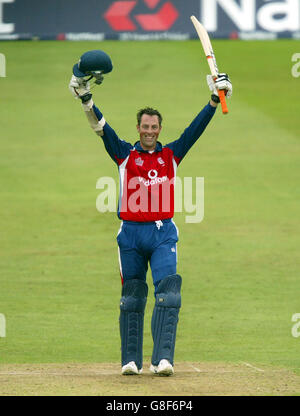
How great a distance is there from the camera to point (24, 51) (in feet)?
98.4

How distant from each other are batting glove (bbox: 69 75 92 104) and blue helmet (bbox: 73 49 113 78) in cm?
5

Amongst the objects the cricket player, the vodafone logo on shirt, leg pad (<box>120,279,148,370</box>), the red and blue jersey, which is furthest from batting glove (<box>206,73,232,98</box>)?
leg pad (<box>120,279,148,370</box>)

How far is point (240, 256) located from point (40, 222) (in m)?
4.12

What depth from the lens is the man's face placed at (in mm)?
9773


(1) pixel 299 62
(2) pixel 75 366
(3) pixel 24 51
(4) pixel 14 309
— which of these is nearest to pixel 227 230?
(4) pixel 14 309

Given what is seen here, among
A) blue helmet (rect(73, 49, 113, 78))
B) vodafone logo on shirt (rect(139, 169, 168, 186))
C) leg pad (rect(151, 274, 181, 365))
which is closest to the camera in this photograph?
leg pad (rect(151, 274, 181, 365))

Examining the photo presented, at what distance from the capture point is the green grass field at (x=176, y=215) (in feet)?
41.9

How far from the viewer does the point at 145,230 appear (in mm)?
9617

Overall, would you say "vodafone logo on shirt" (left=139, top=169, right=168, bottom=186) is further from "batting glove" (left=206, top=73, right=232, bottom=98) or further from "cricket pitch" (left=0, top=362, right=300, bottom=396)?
"cricket pitch" (left=0, top=362, right=300, bottom=396)

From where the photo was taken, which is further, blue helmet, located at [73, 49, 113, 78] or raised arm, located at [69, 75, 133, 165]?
raised arm, located at [69, 75, 133, 165]

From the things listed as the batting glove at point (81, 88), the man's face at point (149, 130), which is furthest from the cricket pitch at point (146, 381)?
the batting glove at point (81, 88)

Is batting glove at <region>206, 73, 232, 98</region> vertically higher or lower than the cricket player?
higher

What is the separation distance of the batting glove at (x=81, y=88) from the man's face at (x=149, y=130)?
0.56 meters

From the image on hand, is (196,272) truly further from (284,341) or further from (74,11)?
(74,11)
